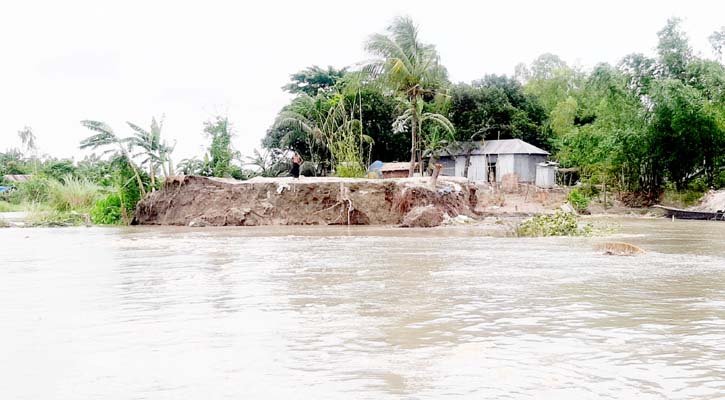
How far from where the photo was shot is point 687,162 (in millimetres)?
29875

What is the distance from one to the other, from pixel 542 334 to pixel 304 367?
1.83m

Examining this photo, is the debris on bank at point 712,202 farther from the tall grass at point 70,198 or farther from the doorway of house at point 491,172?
the tall grass at point 70,198

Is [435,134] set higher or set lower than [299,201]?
higher

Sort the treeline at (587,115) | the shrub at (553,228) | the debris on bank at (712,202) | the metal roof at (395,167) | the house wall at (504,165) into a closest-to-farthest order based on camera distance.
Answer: the shrub at (553,228) < the debris on bank at (712,202) < the treeline at (587,115) < the metal roof at (395,167) < the house wall at (504,165)

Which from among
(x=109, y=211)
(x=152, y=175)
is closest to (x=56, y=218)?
(x=109, y=211)

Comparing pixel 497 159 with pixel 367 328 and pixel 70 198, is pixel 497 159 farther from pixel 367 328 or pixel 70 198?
pixel 367 328

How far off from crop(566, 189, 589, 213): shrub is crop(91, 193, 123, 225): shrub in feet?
61.3

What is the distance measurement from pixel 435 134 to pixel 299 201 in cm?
1921

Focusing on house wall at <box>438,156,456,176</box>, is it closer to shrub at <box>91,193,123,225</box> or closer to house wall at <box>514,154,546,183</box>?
house wall at <box>514,154,546,183</box>

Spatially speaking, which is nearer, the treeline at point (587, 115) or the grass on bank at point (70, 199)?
the grass on bank at point (70, 199)

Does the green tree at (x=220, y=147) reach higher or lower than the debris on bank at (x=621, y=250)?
higher

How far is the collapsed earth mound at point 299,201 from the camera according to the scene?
842 inches

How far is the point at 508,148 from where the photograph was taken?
39.0 m

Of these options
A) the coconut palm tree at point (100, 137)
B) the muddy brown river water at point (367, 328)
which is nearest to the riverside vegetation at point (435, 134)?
the coconut palm tree at point (100, 137)
